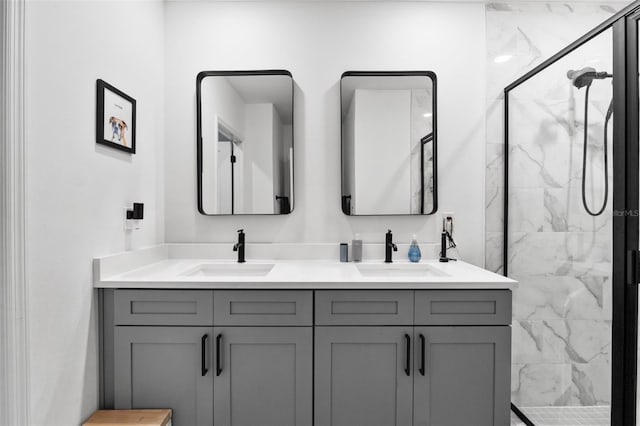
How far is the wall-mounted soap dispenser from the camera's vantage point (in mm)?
1781

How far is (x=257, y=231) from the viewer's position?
2.22m

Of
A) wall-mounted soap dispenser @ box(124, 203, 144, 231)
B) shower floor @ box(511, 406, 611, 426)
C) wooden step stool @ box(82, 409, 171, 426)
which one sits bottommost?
shower floor @ box(511, 406, 611, 426)

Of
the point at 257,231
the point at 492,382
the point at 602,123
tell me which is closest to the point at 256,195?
the point at 257,231

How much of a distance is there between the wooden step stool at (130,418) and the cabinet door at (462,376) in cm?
106

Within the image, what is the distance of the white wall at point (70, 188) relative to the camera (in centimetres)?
124

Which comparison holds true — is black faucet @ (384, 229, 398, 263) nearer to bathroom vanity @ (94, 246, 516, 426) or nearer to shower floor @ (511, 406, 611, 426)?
bathroom vanity @ (94, 246, 516, 426)

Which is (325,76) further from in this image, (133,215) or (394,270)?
(133,215)

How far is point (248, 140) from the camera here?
2.16m

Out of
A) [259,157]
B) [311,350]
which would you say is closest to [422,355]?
[311,350]

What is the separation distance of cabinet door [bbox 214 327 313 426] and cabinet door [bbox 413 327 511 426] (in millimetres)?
493

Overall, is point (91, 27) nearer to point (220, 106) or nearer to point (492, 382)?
point (220, 106)

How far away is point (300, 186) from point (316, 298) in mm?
847

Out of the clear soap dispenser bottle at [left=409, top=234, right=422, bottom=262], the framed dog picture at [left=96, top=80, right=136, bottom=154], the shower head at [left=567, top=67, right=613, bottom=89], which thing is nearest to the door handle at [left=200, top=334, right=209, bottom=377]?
the framed dog picture at [left=96, top=80, right=136, bottom=154]

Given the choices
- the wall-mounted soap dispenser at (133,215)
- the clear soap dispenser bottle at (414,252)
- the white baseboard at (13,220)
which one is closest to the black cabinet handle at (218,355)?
the white baseboard at (13,220)
